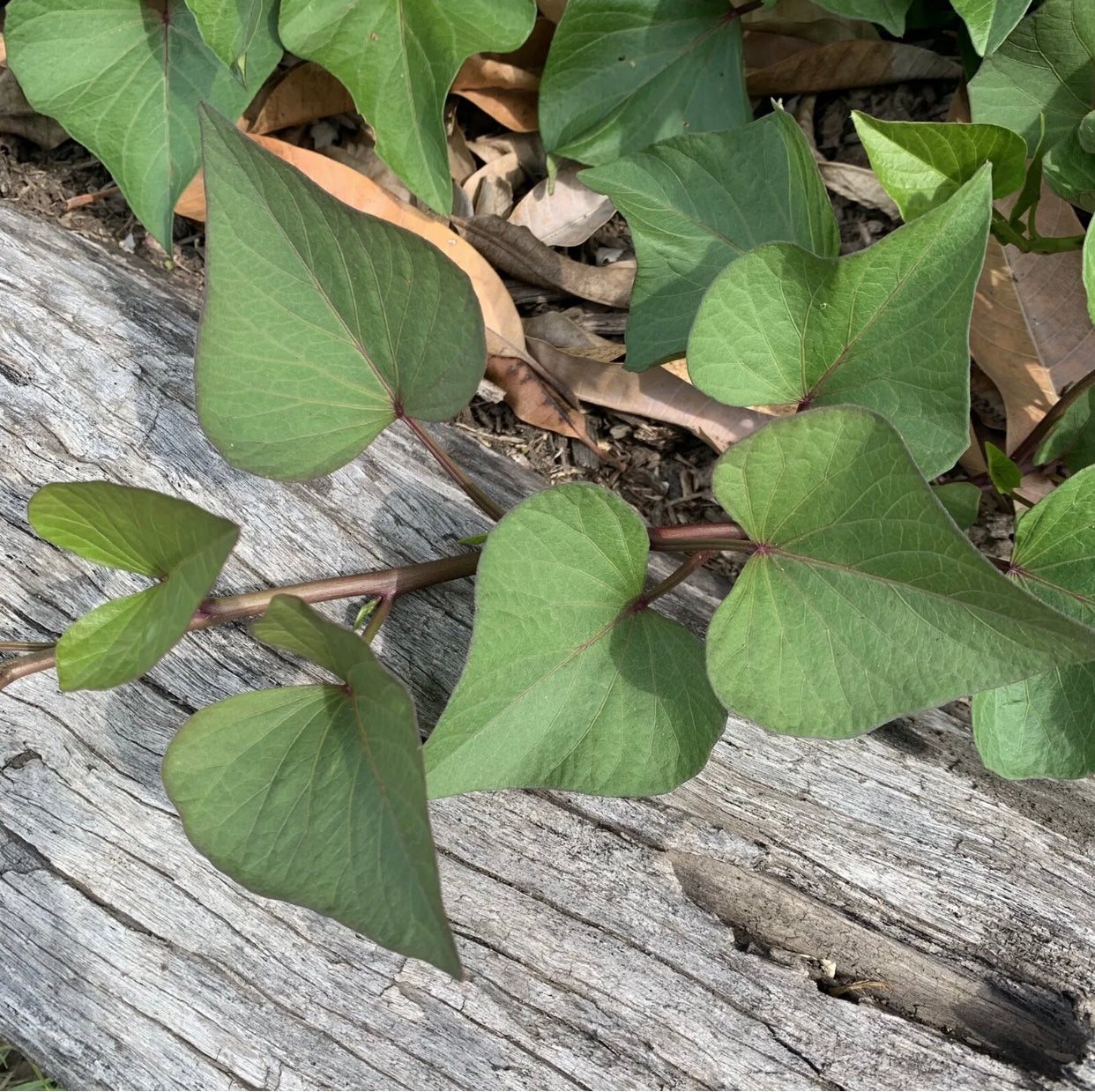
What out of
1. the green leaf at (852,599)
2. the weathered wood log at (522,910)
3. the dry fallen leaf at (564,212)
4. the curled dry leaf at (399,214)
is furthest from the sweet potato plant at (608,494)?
the dry fallen leaf at (564,212)

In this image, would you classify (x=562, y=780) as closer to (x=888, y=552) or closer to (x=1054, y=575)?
(x=888, y=552)

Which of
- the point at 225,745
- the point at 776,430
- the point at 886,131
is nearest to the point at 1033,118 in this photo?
the point at 886,131

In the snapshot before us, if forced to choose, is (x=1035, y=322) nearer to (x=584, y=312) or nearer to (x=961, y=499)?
(x=961, y=499)

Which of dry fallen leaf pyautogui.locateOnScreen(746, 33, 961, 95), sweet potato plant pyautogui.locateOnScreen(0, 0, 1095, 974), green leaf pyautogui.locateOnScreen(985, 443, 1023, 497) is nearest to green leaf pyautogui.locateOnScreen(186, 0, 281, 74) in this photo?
sweet potato plant pyautogui.locateOnScreen(0, 0, 1095, 974)

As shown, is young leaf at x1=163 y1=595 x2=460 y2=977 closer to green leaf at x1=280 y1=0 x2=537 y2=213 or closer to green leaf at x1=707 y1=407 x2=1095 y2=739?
green leaf at x1=707 y1=407 x2=1095 y2=739

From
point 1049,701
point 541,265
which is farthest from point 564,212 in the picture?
point 1049,701

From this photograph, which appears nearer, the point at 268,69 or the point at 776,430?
the point at 776,430

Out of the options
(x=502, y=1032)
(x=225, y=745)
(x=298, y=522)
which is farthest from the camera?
(x=298, y=522)
